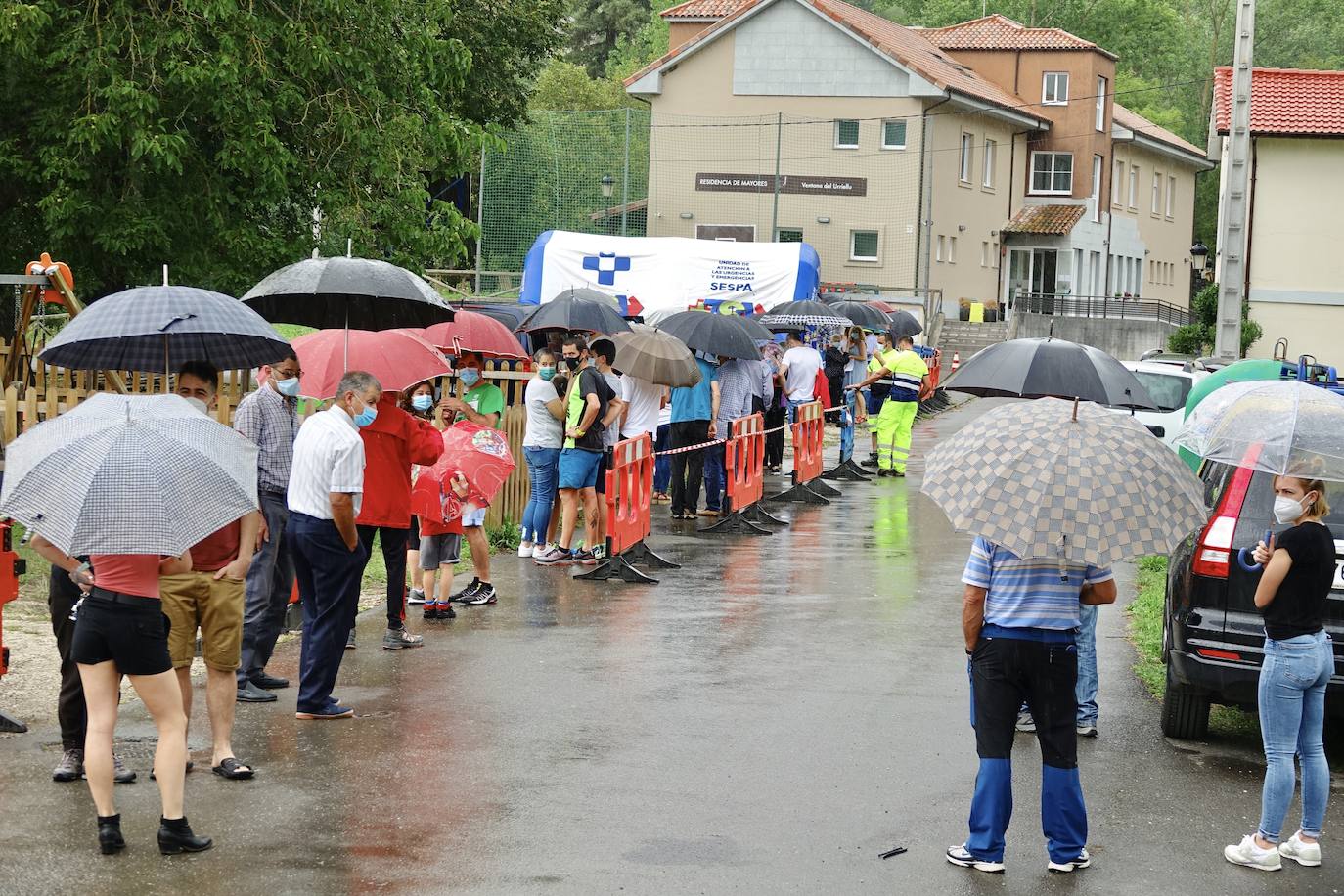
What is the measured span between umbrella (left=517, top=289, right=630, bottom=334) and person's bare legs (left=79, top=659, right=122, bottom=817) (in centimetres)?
1131

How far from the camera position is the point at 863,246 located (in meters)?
48.6

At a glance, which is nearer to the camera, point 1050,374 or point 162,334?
point 162,334

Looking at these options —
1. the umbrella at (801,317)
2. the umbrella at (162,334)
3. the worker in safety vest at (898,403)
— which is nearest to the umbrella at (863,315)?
the umbrella at (801,317)

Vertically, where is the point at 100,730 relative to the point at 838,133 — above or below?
below

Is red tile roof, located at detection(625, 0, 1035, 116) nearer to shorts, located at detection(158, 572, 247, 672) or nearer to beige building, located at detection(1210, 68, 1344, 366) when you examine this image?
beige building, located at detection(1210, 68, 1344, 366)

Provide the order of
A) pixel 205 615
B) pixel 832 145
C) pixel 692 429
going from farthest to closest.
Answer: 1. pixel 832 145
2. pixel 692 429
3. pixel 205 615

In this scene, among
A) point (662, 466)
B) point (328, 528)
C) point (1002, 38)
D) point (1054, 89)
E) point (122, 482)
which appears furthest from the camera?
point (1002, 38)

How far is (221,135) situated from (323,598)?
1350 cm

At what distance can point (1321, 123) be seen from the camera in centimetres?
3497

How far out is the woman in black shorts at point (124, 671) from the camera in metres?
6.30

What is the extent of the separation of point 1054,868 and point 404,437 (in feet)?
15.6

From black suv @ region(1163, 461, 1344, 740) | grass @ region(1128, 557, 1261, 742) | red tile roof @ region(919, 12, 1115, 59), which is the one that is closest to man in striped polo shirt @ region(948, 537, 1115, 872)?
black suv @ region(1163, 461, 1344, 740)

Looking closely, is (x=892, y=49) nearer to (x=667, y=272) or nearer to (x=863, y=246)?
(x=863, y=246)

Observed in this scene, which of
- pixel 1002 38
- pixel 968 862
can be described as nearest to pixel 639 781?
pixel 968 862
